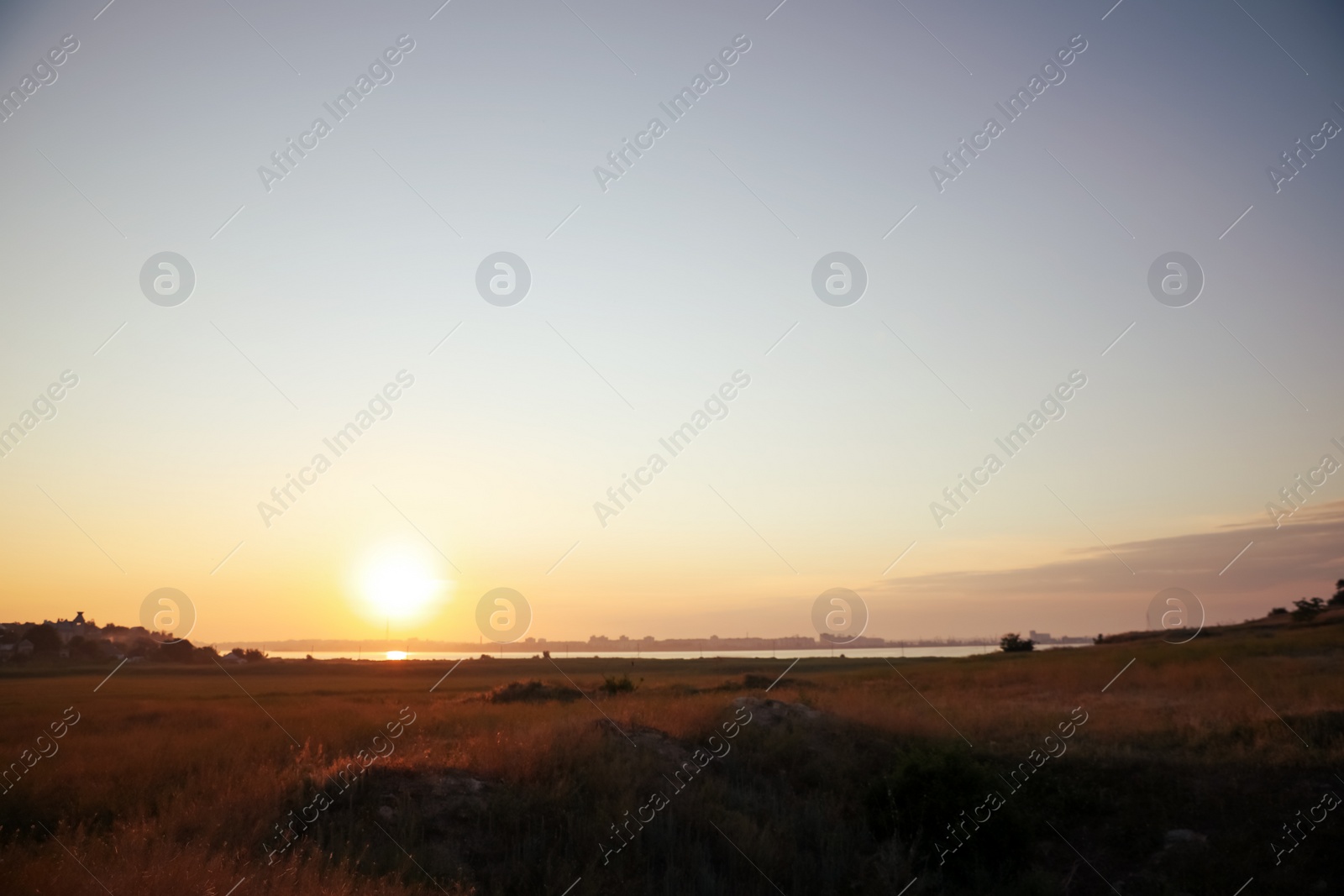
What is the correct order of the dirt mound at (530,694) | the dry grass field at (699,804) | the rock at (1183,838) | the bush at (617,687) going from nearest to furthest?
the dry grass field at (699,804), the rock at (1183,838), the dirt mound at (530,694), the bush at (617,687)

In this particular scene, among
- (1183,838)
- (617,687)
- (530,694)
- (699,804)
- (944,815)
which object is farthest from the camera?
(617,687)

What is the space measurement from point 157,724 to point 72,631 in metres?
24.9

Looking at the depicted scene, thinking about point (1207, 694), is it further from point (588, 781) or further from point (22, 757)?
point (22, 757)

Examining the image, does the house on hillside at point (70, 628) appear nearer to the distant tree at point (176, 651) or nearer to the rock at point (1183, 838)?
the distant tree at point (176, 651)

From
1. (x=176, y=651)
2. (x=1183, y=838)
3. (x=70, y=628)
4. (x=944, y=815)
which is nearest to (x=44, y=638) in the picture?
(x=70, y=628)

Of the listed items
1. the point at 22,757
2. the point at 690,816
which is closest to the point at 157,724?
the point at 22,757

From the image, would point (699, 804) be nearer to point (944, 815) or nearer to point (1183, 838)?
point (944, 815)

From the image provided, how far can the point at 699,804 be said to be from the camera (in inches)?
553

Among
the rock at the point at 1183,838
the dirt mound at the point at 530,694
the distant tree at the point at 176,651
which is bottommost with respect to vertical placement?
the rock at the point at 1183,838

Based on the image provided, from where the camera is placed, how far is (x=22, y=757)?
15992mm

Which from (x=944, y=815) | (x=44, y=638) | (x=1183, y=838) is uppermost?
(x=44, y=638)

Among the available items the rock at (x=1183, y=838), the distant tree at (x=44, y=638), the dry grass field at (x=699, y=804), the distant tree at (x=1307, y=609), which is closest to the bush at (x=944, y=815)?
the dry grass field at (x=699, y=804)

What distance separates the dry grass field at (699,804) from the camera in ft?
36.4

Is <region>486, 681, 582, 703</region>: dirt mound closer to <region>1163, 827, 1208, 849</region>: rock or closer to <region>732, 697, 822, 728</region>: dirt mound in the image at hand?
<region>732, 697, 822, 728</region>: dirt mound
